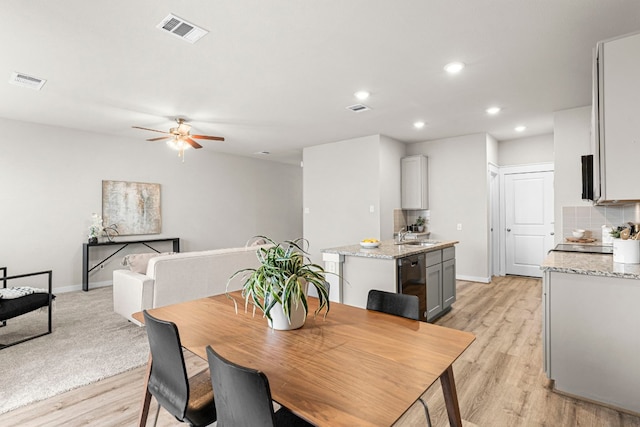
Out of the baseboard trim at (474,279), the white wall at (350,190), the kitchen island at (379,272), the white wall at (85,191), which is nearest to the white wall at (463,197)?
the baseboard trim at (474,279)

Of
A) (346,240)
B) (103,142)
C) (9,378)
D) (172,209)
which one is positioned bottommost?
(9,378)

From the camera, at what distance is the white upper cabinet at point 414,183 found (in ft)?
20.9

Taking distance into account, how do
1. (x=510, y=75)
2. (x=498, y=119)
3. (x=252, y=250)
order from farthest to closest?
(x=498, y=119) < (x=252, y=250) < (x=510, y=75)

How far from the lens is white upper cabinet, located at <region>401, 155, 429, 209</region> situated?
6383mm

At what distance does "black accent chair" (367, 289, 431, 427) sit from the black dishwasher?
120 cm

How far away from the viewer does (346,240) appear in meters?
6.46

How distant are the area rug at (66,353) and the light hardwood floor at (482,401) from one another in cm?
15

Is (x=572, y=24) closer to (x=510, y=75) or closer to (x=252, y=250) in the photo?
(x=510, y=75)

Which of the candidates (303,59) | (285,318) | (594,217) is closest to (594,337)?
(285,318)

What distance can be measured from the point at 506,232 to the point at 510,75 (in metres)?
3.86

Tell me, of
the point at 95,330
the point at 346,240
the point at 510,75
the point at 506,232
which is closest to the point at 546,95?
the point at 510,75

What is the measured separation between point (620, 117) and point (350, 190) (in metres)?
4.44

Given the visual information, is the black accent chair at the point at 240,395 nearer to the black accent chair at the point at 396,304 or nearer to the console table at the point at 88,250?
the black accent chair at the point at 396,304

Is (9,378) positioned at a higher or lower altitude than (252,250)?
lower
